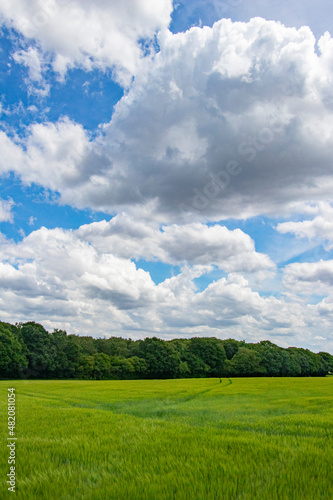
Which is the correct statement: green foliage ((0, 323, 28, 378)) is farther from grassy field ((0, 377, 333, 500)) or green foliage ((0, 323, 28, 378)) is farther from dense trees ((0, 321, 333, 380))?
grassy field ((0, 377, 333, 500))

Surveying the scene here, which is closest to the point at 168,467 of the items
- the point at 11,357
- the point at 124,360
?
the point at 11,357

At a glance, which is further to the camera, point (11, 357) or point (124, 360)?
point (124, 360)

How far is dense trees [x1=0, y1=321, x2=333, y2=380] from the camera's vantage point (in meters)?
89.3

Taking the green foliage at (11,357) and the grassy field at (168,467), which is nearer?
the grassy field at (168,467)

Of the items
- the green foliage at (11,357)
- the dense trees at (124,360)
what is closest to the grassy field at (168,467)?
the green foliage at (11,357)

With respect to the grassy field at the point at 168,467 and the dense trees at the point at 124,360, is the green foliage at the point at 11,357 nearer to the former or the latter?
the dense trees at the point at 124,360

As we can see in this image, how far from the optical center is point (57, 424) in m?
12.4

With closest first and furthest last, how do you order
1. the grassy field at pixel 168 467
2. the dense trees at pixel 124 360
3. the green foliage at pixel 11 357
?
1. the grassy field at pixel 168 467
2. the green foliage at pixel 11 357
3. the dense trees at pixel 124 360

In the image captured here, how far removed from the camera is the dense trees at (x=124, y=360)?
293ft

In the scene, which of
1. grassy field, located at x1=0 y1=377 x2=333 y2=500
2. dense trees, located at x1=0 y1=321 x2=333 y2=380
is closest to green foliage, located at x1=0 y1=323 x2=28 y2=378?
dense trees, located at x1=0 y1=321 x2=333 y2=380

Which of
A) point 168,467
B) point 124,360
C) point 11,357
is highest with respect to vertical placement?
point 168,467

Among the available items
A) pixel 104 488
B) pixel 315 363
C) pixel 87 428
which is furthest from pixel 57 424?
pixel 315 363

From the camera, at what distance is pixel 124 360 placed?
104562mm

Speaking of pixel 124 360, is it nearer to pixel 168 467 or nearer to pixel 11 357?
pixel 11 357
